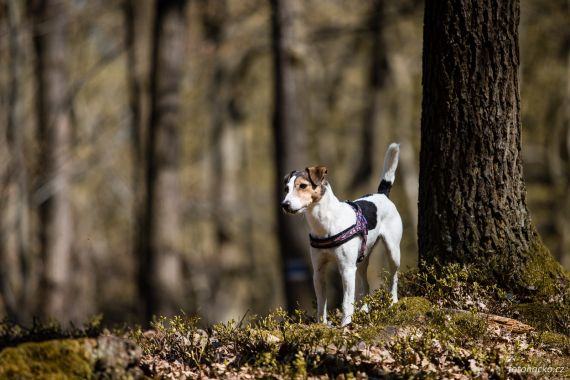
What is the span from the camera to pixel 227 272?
2453cm

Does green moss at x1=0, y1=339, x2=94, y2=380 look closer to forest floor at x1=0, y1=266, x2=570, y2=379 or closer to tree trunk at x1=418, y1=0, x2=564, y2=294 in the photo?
forest floor at x1=0, y1=266, x2=570, y2=379

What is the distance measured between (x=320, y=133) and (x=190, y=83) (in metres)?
7.84

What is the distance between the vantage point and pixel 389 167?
732 cm

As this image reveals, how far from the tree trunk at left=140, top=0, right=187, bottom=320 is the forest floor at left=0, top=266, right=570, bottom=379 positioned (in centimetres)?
751

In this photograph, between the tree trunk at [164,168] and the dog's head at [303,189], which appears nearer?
the dog's head at [303,189]

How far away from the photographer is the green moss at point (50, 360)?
16.0 feet

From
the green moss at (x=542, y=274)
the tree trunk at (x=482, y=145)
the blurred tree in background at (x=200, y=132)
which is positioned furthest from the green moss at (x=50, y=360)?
the green moss at (x=542, y=274)

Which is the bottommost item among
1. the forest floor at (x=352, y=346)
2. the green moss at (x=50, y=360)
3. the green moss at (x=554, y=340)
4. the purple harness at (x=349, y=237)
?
the green moss at (x=554, y=340)

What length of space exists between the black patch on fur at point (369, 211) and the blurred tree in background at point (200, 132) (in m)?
1.69

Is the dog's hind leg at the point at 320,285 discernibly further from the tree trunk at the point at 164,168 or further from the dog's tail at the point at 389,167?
the tree trunk at the point at 164,168

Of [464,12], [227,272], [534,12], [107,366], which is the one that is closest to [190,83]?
[227,272]

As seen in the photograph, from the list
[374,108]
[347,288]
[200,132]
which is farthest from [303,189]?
[200,132]

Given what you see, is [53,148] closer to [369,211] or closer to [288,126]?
[288,126]

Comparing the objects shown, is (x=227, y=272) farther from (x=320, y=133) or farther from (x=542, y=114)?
(x=542, y=114)
